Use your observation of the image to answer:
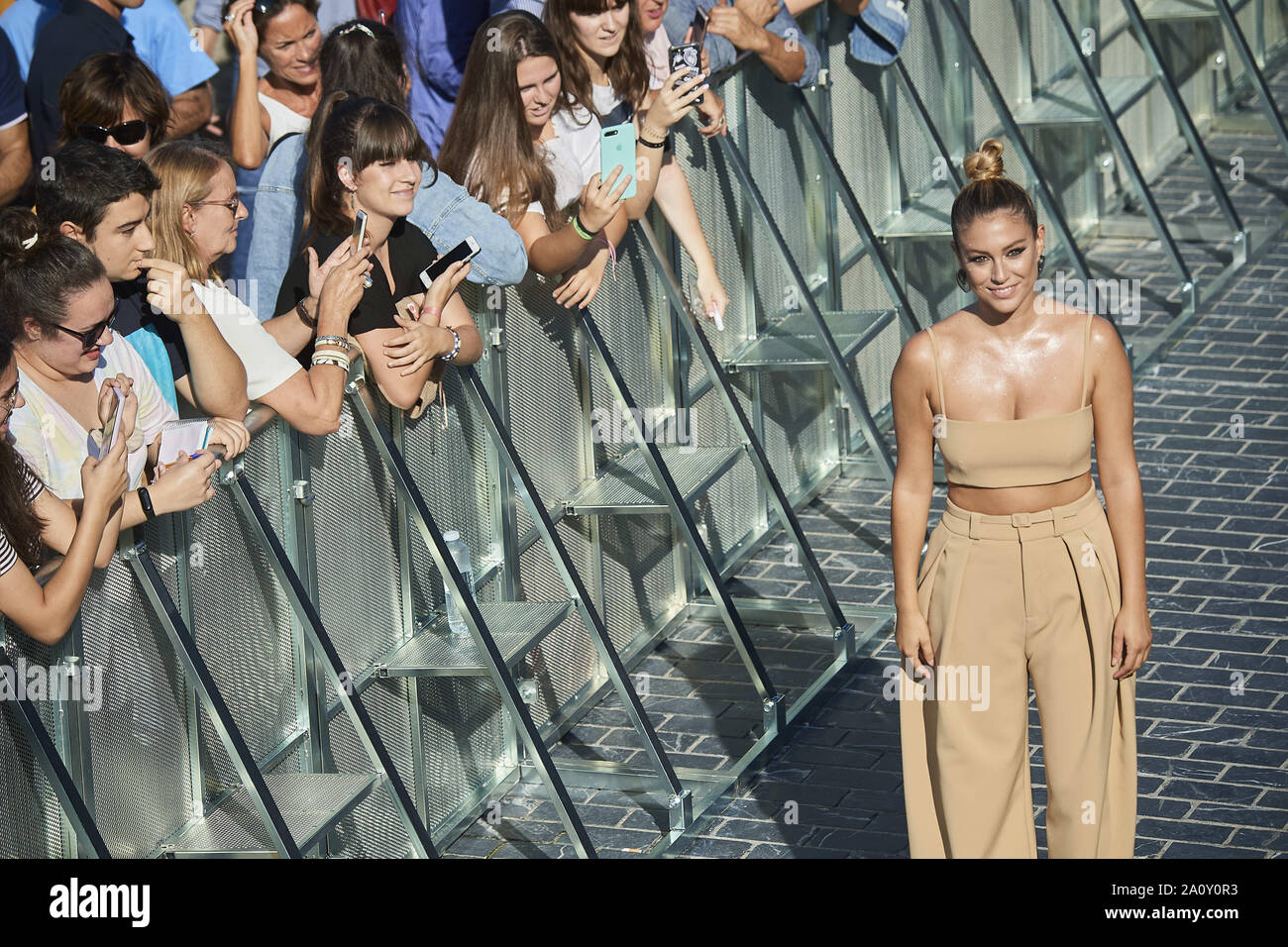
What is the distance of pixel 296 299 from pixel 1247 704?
12.0 ft

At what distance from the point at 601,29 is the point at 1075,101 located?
481cm

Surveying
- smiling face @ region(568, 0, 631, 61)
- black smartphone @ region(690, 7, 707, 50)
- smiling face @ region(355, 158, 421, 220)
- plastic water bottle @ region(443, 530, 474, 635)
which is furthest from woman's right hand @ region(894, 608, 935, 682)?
black smartphone @ region(690, 7, 707, 50)

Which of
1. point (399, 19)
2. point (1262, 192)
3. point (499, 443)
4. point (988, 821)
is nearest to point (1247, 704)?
point (988, 821)

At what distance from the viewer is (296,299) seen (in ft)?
21.1

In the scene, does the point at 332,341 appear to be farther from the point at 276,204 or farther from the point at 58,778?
the point at 58,778

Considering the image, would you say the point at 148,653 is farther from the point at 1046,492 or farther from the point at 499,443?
the point at 1046,492

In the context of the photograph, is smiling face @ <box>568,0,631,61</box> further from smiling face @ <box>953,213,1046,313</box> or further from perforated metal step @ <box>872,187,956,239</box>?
perforated metal step @ <box>872,187,956,239</box>

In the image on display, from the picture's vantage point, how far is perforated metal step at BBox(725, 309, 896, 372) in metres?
9.02

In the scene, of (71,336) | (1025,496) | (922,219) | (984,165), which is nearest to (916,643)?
(1025,496)

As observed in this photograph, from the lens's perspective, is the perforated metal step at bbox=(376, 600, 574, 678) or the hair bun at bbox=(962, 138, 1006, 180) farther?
the perforated metal step at bbox=(376, 600, 574, 678)

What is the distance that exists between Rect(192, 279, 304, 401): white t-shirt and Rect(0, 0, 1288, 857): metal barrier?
0.19 meters

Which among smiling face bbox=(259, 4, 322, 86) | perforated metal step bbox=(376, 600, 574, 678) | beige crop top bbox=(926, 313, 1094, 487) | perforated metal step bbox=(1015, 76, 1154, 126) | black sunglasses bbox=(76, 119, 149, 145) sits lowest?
perforated metal step bbox=(376, 600, 574, 678)

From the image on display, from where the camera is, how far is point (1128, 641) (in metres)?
5.49

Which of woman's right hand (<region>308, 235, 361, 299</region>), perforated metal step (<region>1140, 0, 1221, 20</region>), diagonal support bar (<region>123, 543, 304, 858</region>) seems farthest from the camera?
perforated metal step (<region>1140, 0, 1221, 20</region>)
